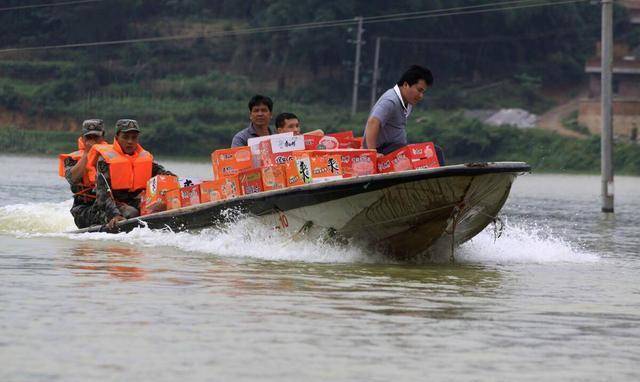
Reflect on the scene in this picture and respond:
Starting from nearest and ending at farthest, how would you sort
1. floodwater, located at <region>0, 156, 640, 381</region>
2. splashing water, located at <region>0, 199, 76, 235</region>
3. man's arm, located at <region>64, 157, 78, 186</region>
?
floodwater, located at <region>0, 156, 640, 381</region> < man's arm, located at <region>64, 157, 78, 186</region> < splashing water, located at <region>0, 199, 76, 235</region>

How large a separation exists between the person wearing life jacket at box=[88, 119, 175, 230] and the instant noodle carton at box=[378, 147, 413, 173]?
3.01m

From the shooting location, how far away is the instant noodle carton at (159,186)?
47.9 ft

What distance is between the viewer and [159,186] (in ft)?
48.0

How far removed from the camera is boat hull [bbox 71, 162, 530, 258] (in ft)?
40.9

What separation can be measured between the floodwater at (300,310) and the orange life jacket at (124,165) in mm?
565

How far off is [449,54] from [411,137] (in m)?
12.7

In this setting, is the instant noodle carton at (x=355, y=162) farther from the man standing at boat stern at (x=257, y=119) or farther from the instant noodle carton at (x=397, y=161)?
the man standing at boat stern at (x=257, y=119)

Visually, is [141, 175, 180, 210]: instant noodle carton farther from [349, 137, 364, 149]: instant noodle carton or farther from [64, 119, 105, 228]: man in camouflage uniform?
[349, 137, 364, 149]: instant noodle carton

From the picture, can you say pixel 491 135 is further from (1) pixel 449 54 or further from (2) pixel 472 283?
(2) pixel 472 283

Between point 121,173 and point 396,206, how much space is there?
3407mm

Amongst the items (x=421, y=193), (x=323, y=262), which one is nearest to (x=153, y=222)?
(x=323, y=262)

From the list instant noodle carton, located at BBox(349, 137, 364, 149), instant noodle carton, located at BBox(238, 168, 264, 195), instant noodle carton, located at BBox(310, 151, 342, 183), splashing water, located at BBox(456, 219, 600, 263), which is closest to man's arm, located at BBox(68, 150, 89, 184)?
instant noodle carton, located at BBox(238, 168, 264, 195)

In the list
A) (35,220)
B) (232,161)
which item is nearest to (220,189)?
(232,161)

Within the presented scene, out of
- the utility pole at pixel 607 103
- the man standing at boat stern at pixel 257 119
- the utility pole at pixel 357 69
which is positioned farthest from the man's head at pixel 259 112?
the utility pole at pixel 357 69
